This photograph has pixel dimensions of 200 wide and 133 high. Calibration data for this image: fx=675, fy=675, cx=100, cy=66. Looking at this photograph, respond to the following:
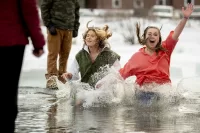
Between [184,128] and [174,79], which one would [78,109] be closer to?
[184,128]

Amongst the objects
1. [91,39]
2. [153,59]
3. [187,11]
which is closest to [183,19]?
[187,11]

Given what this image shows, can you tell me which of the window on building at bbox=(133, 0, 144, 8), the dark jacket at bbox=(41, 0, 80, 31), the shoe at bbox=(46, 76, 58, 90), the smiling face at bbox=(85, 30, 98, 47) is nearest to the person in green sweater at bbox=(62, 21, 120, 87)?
the smiling face at bbox=(85, 30, 98, 47)

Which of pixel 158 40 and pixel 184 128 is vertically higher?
pixel 158 40

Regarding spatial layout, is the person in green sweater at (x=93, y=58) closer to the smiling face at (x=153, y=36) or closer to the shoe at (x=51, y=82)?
the smiling face at (x=153, y=36)

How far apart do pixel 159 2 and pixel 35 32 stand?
171 ft

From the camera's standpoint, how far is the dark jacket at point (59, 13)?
36.9 feet

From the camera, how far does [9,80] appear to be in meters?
5.31

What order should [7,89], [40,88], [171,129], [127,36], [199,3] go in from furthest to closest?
[199,3]
[127,36]
[40,88]
[171,129]
[7,89]

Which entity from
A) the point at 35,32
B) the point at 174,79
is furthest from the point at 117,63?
the point at 35,32

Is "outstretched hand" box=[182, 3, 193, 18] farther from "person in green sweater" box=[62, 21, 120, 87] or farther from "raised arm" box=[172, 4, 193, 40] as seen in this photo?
"person in green sweater" box=[62, 21, 120, 87]

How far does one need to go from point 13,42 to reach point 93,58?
428 cm

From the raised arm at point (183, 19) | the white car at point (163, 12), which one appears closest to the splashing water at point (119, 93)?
the raised arm at point (183, 19)

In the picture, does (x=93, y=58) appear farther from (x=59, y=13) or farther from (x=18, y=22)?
(x=18, y=22)

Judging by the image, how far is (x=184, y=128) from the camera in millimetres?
7191
